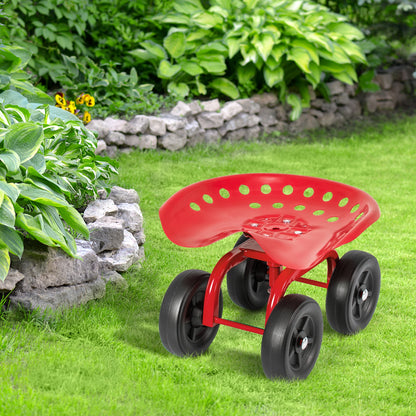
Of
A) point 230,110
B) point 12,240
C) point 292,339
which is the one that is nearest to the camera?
point 292,339

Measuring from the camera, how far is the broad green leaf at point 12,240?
2.84 m

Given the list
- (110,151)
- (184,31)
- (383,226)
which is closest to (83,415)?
(383,226)

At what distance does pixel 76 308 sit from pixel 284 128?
4664 mm

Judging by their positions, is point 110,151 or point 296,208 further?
point 110,151

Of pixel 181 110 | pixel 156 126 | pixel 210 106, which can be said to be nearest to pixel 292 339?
pixel 156 126

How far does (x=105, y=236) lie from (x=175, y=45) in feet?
12.5

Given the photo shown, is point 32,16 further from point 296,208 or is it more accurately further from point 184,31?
point 296,208

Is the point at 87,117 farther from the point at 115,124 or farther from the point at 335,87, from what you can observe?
the point at 335,87

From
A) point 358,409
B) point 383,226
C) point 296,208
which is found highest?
point 296,208

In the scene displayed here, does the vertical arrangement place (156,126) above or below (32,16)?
below

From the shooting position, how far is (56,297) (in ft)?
10.2

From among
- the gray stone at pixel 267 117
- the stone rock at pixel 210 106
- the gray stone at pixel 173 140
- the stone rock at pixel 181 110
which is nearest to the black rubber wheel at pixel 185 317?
the gray stone at pixel 173 140

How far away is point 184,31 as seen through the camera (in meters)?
6.95

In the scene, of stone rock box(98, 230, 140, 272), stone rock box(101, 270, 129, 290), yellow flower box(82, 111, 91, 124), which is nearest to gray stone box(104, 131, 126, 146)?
yellow flower box(82, 111, 91, 124)
